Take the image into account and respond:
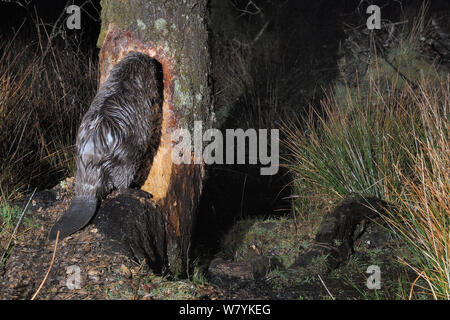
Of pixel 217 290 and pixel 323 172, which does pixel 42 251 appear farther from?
pixel 323 172

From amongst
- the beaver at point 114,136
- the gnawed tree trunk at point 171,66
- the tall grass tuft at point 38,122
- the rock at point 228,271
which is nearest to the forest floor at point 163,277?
the rock at point 228,271

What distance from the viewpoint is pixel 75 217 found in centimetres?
250

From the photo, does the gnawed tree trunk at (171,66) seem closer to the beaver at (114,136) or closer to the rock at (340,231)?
the beaver at (114,136)

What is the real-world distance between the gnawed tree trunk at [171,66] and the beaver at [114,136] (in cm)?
9

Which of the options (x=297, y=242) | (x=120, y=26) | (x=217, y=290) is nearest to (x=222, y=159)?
(x=297, y=242)

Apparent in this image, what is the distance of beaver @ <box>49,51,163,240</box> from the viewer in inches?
98.7

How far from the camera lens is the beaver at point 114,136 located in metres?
2.51

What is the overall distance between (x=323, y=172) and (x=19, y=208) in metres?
1.94

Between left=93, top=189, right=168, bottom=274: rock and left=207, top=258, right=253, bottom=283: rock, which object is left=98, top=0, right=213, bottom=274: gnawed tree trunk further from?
left=207, top=258, right=253, bottom=283: rock

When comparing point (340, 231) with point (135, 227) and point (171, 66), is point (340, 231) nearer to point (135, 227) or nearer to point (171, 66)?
point (135, 227)

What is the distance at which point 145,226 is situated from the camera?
2.69 m

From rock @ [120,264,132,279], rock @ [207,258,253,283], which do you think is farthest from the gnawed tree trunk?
rock @ [120,264,132,279]
